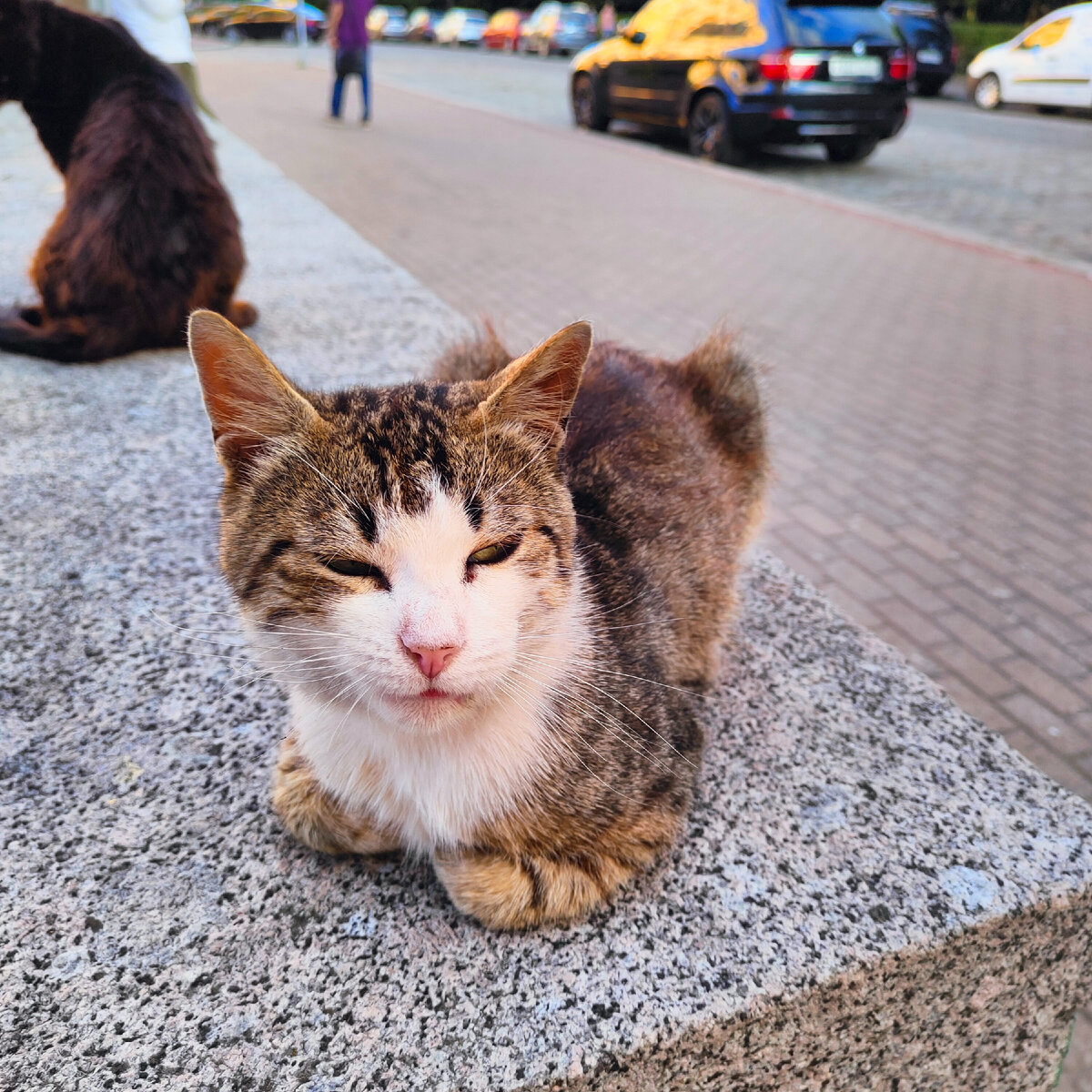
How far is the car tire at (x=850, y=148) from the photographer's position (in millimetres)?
12047

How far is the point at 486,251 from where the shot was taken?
324 inches

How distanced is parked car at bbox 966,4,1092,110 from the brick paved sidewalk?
10.5 m

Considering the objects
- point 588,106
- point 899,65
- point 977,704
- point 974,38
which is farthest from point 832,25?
point 974,38

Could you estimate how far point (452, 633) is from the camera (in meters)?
1.29

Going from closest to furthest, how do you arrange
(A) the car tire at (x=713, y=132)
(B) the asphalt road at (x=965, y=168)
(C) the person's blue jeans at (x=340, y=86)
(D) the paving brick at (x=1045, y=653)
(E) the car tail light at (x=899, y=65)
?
1. (D) the paving brick at (x=1045, y=653)
2. (B) the asphalt road at (x=965, y=168)
3. (E) the car tail light at (x=899, y=65)
4. (A) the car tire at (x=713, y=132)
5. (C) the person's blue jeans at (x=340, y=86)

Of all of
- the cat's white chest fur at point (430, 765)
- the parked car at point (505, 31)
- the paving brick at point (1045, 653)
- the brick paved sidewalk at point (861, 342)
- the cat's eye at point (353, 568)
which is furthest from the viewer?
the parked car at point (505, 31)

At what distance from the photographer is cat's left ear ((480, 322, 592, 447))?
154 cm

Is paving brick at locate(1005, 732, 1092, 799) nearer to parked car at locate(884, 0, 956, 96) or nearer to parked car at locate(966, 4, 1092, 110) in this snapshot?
parked car at locate(966, 4, 1092, 110)

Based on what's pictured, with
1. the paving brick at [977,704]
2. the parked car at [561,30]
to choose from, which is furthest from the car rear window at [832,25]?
the parked car at [561,30]

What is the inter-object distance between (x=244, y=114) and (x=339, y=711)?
16468mm

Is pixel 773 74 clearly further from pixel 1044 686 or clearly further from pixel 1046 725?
pixel 1046 725

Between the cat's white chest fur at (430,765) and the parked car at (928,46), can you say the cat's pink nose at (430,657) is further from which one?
the parked car at (928,46)

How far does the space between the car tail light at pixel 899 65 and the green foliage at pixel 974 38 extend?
18.9 m

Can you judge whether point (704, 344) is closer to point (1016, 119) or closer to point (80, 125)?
point (80, 125)
